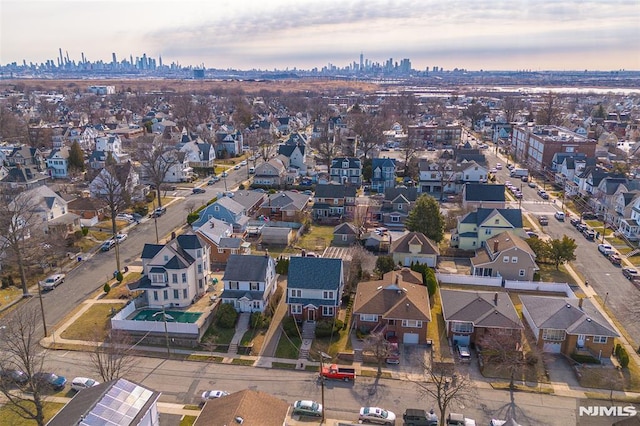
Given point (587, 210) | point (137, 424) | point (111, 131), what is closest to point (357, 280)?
point (137, 424)

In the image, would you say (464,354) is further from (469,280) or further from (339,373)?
(469,280)

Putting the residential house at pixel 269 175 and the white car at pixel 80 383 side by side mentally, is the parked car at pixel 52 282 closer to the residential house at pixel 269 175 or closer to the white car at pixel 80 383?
the white car at pixel 80 383

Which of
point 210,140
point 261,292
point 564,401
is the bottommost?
point 564,401

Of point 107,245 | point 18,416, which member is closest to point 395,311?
point 18,416

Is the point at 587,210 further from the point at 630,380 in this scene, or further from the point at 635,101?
the point at 635,101

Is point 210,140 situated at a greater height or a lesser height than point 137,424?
greater

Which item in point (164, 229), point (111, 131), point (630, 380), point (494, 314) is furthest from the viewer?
point (111, 131)

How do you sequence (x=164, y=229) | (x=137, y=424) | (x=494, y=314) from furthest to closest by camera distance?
1. (x=164, y=229)
2. (x=494, y=314)
3. (x=137, y=424)
